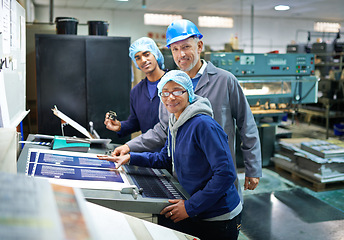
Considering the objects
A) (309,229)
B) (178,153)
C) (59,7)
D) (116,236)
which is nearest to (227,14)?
(59,7)

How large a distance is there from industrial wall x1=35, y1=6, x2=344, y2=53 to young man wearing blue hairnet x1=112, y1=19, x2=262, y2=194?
8.44 m

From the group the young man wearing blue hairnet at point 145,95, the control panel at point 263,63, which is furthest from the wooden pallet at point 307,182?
the young man wearing blue hairnet at point 145,95

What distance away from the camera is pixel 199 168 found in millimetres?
1487

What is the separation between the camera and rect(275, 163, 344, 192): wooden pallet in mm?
4013

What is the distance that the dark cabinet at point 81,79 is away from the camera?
125 inches

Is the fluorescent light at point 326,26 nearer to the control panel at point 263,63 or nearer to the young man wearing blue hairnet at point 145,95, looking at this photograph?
the control panel at point 263,63

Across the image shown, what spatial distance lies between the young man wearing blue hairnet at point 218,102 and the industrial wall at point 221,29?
332 inches

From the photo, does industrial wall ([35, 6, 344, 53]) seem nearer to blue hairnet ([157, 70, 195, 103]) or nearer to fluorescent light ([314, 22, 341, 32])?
fluorescent light ([314, 22, 341, 32])

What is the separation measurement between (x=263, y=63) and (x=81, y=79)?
2.28 metres

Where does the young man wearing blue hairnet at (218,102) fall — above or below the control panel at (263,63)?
below

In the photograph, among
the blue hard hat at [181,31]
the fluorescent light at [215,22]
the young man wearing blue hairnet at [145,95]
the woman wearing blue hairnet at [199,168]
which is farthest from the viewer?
the fluorescent light at [215,22]

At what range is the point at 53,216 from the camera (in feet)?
1.85

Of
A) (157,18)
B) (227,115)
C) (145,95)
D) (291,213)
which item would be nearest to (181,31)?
(227,115)

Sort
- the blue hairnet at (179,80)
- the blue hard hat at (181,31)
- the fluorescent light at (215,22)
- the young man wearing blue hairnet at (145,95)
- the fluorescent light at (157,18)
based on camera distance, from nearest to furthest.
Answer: the blue hairnet at (179,80)
the blue hard hat at (181,31)
the young man wearing blue hairnet at (145,95)
the fluorescent light at (157,18)
the fluorescent light at (215,22)
